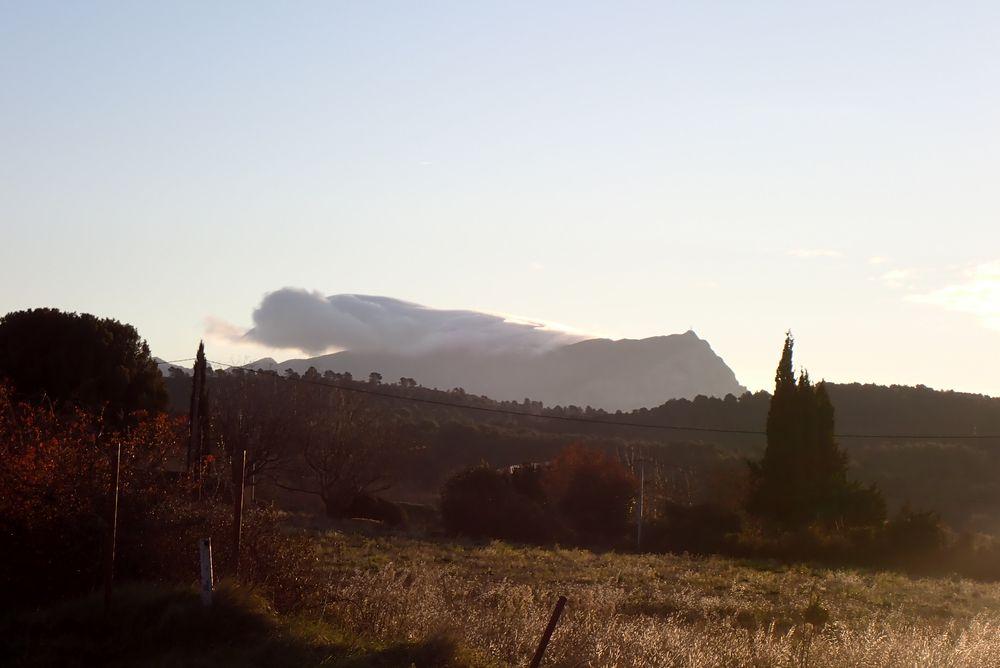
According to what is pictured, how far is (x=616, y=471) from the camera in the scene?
57.4 meters

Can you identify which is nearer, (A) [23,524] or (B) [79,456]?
(A) [23,524]

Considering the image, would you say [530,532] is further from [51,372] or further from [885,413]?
[885,413]

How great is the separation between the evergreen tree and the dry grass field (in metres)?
11.3

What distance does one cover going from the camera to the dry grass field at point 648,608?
14703 millimetres

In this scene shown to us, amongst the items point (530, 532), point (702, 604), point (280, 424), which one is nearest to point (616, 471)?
point (530, 532)

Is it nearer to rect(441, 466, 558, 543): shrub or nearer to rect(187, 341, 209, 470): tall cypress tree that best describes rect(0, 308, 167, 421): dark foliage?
rect(187, 341, 209, 470): tall cypress tree

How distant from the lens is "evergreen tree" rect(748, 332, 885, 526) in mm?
51531

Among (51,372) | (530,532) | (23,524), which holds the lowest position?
(530,532)

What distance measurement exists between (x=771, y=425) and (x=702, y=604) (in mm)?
29986

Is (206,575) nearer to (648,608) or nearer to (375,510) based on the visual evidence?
(648,608)

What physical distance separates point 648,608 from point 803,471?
101ft

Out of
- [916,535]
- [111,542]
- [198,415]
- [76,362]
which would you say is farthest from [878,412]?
[111,542]

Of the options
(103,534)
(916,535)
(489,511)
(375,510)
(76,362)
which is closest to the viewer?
(103,534)

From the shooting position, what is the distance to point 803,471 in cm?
5191
